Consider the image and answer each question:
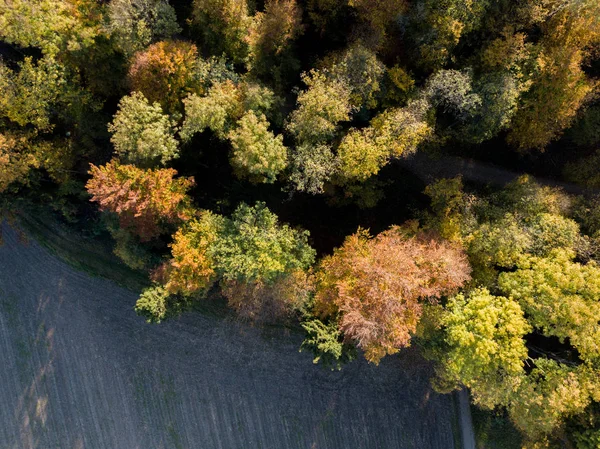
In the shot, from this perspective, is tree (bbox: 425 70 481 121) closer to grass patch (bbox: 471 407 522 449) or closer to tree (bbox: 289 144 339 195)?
tree (bbox: 289 144 339 195)

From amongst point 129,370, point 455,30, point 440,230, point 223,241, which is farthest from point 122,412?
point 455,30

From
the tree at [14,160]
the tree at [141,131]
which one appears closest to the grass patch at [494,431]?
the tree at [141,131]

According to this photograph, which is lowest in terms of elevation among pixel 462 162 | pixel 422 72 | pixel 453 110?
pixel 462 162

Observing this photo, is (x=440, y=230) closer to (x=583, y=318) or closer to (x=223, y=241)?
(x=583, y=318)

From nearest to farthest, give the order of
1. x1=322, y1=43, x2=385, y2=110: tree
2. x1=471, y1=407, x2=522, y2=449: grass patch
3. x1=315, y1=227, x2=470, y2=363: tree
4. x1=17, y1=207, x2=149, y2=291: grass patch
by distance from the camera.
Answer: x1=315, y1=227, x2=470, y2=363: tree < x1=322, y1=43, x2=385, y2=110: tree < x1=471, y1=407, x2=522, y2=449: grass patch < x1=17, y1=207, x2=149, y2=291: grass patch

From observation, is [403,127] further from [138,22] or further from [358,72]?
[138,22]

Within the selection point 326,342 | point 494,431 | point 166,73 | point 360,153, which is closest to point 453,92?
point 360,153

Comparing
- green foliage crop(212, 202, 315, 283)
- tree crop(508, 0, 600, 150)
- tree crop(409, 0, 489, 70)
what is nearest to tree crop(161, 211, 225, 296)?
green foliage crop(212, 202, 315, 283)
